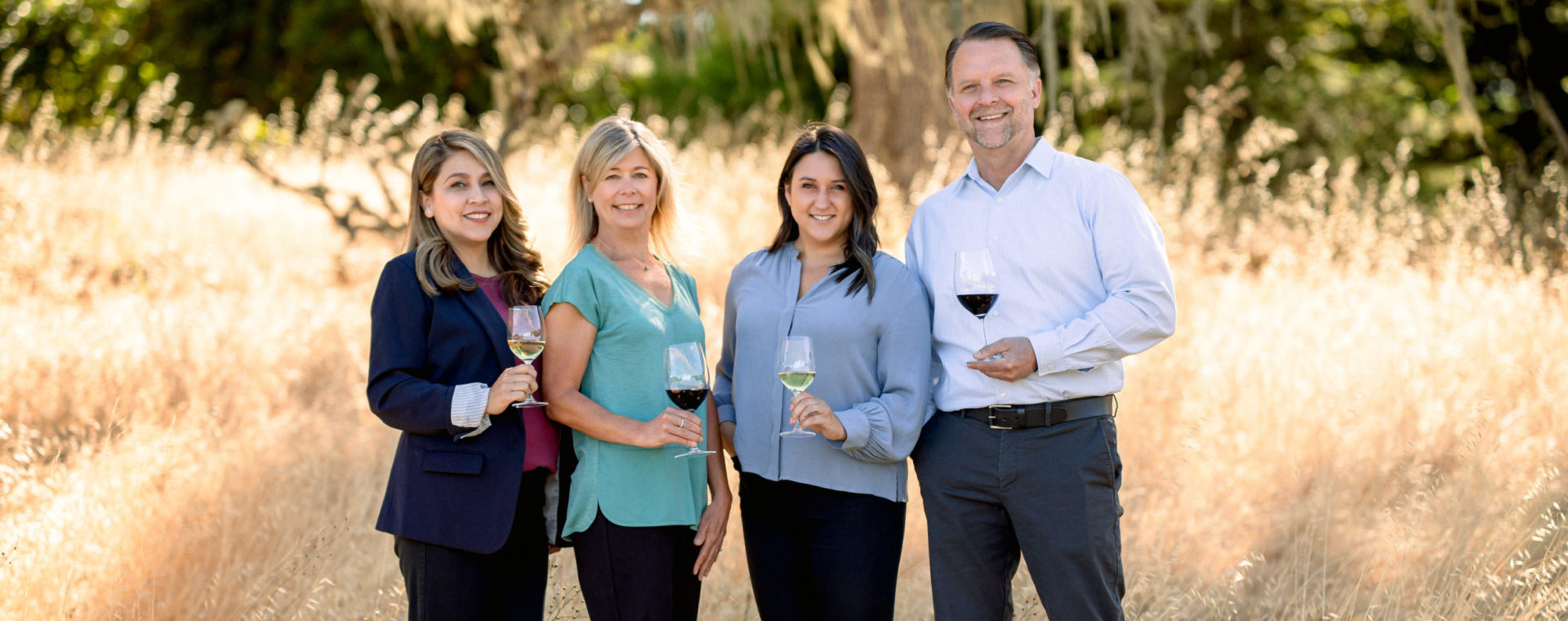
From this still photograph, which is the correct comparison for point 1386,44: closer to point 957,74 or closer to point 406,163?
point 406,163

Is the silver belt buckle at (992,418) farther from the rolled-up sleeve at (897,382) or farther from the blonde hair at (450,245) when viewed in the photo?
the blonde hair at (450,245)

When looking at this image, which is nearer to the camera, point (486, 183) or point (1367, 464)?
point (486, 183)

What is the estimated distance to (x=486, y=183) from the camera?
271cm

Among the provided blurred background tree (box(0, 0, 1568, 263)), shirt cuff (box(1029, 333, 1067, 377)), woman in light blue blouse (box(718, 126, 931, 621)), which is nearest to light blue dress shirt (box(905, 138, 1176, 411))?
shirt cuff (box(1029, 333, 1067, 377))

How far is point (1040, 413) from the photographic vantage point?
102 inches

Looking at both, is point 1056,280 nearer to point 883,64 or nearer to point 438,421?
point 438,421

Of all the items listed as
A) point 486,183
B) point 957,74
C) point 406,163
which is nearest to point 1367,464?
point 957,74

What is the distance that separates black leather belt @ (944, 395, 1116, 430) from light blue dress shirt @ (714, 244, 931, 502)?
169 mm

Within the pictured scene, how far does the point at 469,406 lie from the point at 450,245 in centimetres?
45

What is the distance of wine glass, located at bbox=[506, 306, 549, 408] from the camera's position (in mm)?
2400

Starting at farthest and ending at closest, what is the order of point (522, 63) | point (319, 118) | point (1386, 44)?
point (1386, 44)
point (522, 63)
point (319, 118)

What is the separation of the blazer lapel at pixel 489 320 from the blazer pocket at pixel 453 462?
219 mm

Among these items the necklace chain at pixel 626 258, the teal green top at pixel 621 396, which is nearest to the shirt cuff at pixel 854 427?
the teal green top at pixel 621 396

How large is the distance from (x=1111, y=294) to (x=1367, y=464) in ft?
8.23
